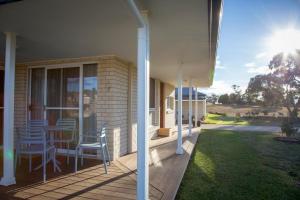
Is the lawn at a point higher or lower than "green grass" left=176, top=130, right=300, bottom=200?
higher

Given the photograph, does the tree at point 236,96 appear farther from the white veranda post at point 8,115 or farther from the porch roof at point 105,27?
the white veranda post at point 8,115

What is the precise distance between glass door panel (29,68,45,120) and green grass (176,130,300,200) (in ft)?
13.2

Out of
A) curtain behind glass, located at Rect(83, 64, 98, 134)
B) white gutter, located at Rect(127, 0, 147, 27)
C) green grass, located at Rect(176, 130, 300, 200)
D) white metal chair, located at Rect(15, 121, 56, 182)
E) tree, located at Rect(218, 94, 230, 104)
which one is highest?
tree, located at Rect(218, 94, 230, 104)

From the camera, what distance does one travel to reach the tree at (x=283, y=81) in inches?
626

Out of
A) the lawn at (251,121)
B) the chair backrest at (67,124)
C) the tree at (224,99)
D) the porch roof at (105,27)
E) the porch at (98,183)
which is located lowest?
the porch at (98,183)

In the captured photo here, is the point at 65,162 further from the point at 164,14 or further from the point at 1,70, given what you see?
the point at 164,14

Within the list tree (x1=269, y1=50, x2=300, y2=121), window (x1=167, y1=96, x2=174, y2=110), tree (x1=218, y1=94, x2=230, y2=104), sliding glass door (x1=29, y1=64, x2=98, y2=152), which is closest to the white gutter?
sliding glass door (x1=29, y1=64, x2=98, y2=152)

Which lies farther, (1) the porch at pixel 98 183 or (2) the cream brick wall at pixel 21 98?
(2) the cream brick wall at pixel 21 98

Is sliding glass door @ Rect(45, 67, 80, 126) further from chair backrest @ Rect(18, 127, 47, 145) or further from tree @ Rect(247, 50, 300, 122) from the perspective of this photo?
tree @ Rect(247, 50, 300, 122)

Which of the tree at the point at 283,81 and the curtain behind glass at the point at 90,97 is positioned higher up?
the tree at the point at 283,81

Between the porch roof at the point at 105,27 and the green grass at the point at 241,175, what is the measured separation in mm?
2432

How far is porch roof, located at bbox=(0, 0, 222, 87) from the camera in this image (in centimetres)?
270

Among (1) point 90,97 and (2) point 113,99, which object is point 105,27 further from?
(1) point 90,97

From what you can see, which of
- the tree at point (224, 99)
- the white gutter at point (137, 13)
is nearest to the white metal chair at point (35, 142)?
the white gutter at point (137, 13)
